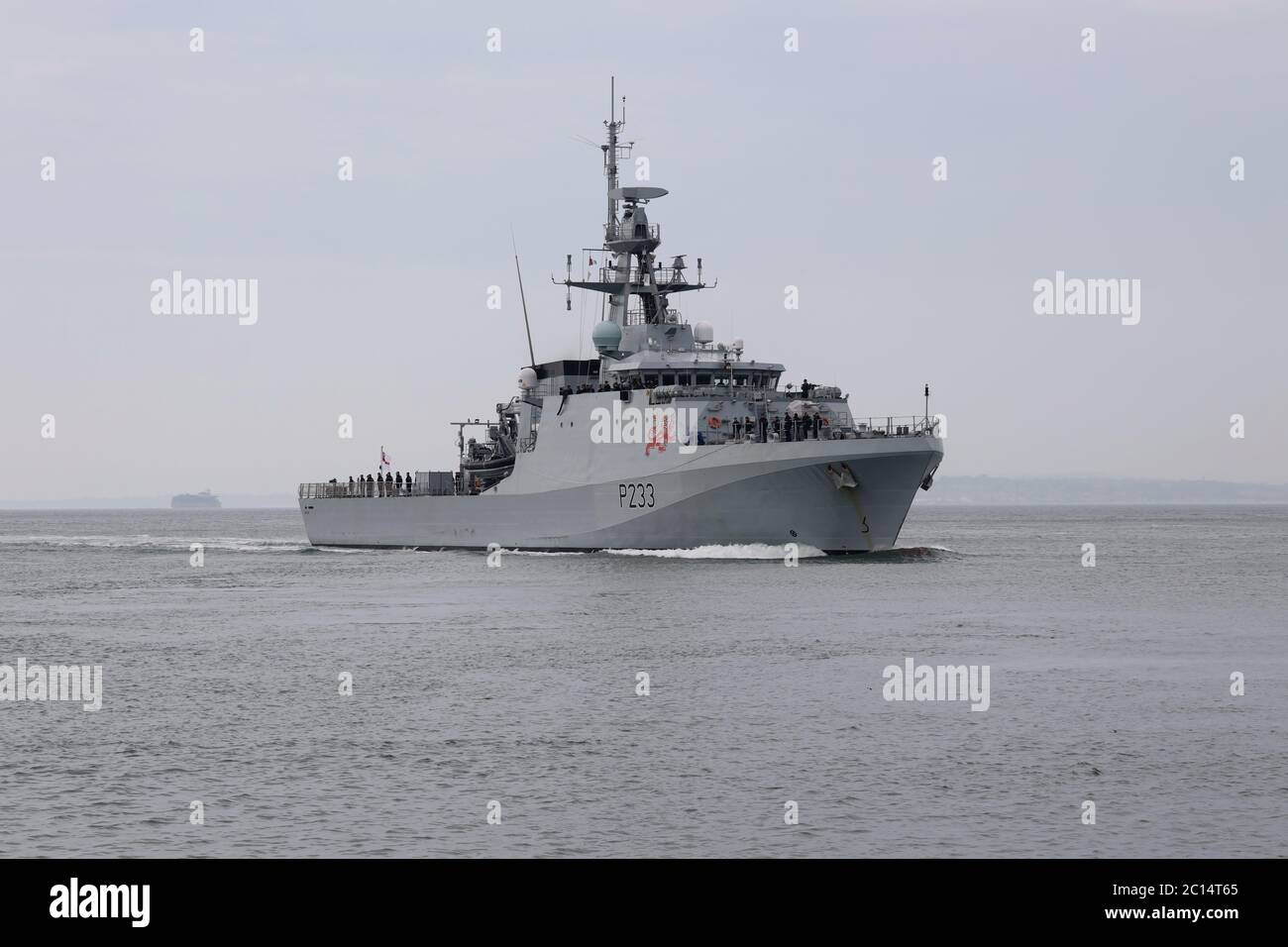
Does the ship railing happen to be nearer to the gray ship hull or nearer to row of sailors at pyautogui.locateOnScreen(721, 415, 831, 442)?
the gray ship hull

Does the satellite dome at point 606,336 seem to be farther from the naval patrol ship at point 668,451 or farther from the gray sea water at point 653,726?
the gray sea water at point 653,726

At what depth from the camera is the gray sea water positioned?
15.9m

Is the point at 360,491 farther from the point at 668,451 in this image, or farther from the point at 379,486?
the point at 668,451

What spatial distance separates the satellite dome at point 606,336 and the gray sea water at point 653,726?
586 inches

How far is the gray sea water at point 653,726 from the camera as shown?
1587cm

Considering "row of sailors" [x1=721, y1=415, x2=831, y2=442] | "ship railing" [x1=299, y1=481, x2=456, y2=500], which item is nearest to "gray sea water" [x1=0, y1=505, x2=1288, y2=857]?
"row of sailors" [x1=721, y1=415, x2=831, y2=442]

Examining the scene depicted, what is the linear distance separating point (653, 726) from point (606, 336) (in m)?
36.8

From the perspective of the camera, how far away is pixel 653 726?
21.8 m

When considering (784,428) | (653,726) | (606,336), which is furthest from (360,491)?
(653,726)

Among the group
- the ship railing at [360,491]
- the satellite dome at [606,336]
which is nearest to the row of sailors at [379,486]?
the ship railing at [360,491]
